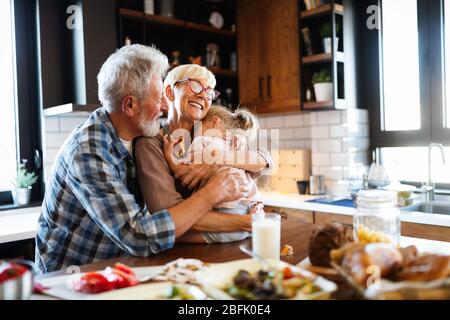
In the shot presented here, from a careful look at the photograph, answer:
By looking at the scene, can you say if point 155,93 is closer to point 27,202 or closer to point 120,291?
point 120,291

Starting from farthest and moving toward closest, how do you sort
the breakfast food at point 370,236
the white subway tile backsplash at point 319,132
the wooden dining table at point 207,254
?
1. the white subway tile backsplash at point 319,132
2. the wooden dining table at point 207,254
3. the breakfast food at point 370,236

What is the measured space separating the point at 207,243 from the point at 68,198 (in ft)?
1.69

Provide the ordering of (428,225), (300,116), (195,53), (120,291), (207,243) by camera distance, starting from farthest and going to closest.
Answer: (195,53)
(300,116)
(428,225)
(207,243)
(120,291)

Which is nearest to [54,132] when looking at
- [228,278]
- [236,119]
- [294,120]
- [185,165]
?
[236,119]

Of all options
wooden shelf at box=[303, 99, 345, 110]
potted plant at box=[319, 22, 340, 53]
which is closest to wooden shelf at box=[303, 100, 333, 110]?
wooden shelf at box=[303, 99, 345, 110]

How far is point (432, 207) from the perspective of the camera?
2713mm

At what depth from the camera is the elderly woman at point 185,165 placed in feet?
4.52

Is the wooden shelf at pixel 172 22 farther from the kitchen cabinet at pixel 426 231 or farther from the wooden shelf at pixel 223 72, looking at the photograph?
the kitchen cabinet at pixel 426 231

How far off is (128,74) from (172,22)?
6.53ft

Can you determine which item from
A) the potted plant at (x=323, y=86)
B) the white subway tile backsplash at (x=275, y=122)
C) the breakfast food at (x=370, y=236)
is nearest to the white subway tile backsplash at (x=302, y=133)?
the white subway tile backsplash at (x=275, y=122)

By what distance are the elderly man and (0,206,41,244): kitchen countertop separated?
2.50 ft

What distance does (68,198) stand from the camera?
1.42m

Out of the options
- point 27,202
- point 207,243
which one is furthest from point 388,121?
point 27,202

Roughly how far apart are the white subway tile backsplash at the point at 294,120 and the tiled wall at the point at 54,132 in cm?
177
